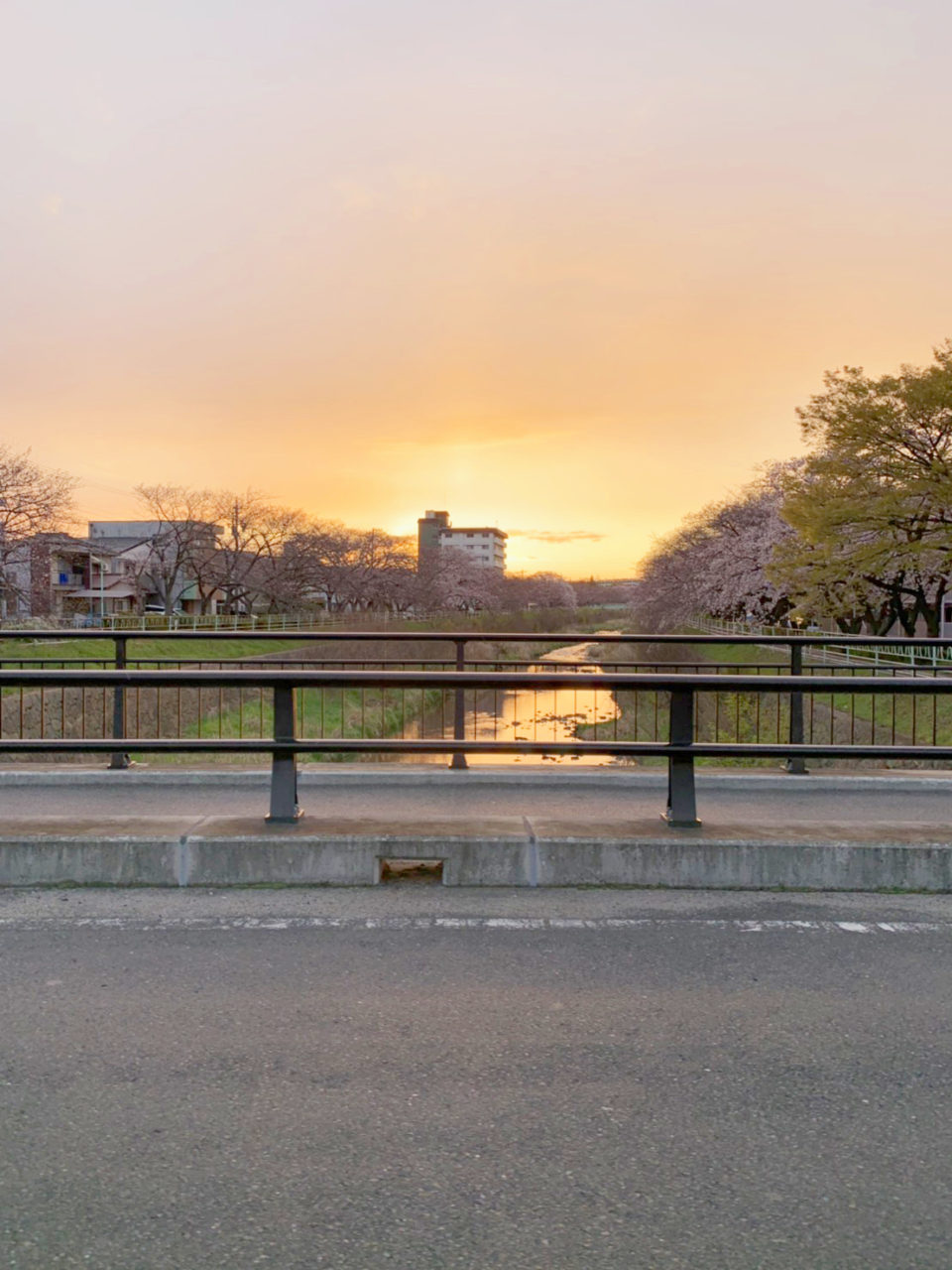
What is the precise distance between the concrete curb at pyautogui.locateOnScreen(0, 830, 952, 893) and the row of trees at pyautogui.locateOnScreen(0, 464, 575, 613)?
146ft

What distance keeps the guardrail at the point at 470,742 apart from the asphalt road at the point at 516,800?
0.89 m

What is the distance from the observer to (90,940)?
4773mm

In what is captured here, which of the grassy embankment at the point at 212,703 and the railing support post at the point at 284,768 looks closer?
the railing support post at the point at 284,768

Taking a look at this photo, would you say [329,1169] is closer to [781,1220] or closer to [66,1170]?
[66,1170]

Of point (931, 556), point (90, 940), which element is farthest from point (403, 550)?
point (90, 940)

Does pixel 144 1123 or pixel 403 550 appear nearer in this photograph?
pixel 144 1123

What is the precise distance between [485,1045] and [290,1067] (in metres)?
0.74

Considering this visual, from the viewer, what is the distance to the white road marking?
4980 mm

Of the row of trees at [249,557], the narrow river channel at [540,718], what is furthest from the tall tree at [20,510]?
the narrow river channel at [540,718]

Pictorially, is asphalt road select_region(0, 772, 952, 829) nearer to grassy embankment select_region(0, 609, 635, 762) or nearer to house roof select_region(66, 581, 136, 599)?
grassy embankment select_region(0, 609, 635, 762)

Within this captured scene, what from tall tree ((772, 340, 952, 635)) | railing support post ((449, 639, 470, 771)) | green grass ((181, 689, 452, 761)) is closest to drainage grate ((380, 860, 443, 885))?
railing support post ((449, 639, 470, 771))

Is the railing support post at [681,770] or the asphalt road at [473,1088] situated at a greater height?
the railing support post at [681,770]

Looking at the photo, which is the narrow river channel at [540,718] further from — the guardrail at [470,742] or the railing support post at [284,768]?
the railing support post at [284,768]

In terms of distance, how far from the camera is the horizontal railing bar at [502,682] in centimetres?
590
